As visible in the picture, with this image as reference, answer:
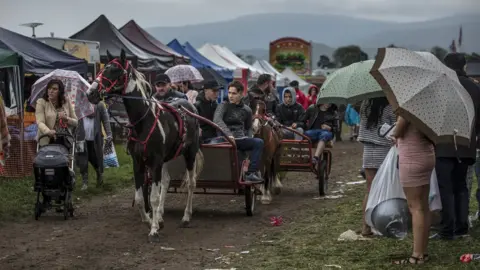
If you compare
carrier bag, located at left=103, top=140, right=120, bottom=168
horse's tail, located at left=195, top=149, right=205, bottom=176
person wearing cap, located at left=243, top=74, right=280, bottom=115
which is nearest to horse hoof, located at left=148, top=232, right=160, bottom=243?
horse's tail, located at left=195, top=149, right=205, bottom=176

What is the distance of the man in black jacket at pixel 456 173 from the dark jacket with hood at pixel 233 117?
12.0 ft

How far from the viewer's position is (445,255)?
8305 mm

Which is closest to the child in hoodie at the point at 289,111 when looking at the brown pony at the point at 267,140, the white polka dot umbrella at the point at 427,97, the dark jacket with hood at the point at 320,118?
the dark jacket with hood at the point at 320,118

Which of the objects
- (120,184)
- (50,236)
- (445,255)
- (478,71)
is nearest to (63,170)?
(50,236)

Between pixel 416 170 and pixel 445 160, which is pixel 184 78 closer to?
pixel 445 160

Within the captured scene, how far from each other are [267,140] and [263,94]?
1450 millimetres

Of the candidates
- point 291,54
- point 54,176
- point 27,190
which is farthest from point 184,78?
point 291,54

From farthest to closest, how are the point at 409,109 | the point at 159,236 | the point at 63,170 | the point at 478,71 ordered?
1. the point at 478,71
2. the point at 63,170
3. the point at 159,236
4. the point at 409,109

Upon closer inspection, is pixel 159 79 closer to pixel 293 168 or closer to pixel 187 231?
pixel 187 231

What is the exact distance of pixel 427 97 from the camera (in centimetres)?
734

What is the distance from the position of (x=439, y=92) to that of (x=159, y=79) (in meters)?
5.62

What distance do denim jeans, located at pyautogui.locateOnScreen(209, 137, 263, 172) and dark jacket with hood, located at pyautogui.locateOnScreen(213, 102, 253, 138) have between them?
112 mm

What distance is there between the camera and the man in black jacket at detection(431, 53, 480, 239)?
29.5 feet

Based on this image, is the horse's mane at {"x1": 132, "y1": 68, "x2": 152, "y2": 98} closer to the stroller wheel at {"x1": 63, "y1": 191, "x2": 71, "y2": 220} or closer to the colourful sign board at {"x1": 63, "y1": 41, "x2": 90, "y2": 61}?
the stroller wheel at {"x1": 63, "y1": 191, "x2": 71, "y2": 220}
